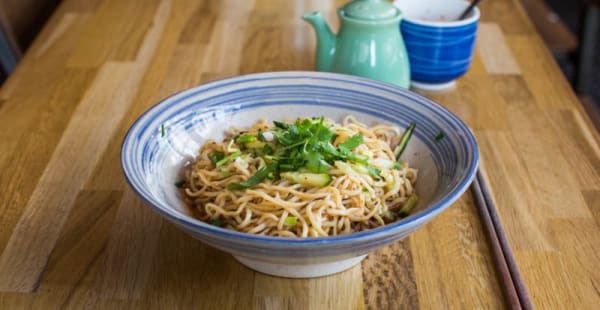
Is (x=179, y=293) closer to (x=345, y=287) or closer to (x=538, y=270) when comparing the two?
(x=345, y=287)

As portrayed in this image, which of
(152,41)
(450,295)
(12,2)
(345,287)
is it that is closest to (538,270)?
(450,295)

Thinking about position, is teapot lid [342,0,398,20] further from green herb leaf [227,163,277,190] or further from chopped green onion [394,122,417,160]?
green herb leaf [227,163,277,190]

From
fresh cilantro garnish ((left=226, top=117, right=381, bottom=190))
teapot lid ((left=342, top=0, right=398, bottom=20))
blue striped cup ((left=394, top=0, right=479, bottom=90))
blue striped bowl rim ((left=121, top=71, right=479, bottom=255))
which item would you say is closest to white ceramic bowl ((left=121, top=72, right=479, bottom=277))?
blue striped bowl rim ((left=121, top=71, right=479, bottom=255))

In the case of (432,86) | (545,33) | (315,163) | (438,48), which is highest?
(315,163)

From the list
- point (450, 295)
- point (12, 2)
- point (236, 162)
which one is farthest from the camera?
point (12, 2)

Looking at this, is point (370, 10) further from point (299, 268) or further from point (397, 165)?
point (299, 268)

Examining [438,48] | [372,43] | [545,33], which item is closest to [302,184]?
[372,43]
